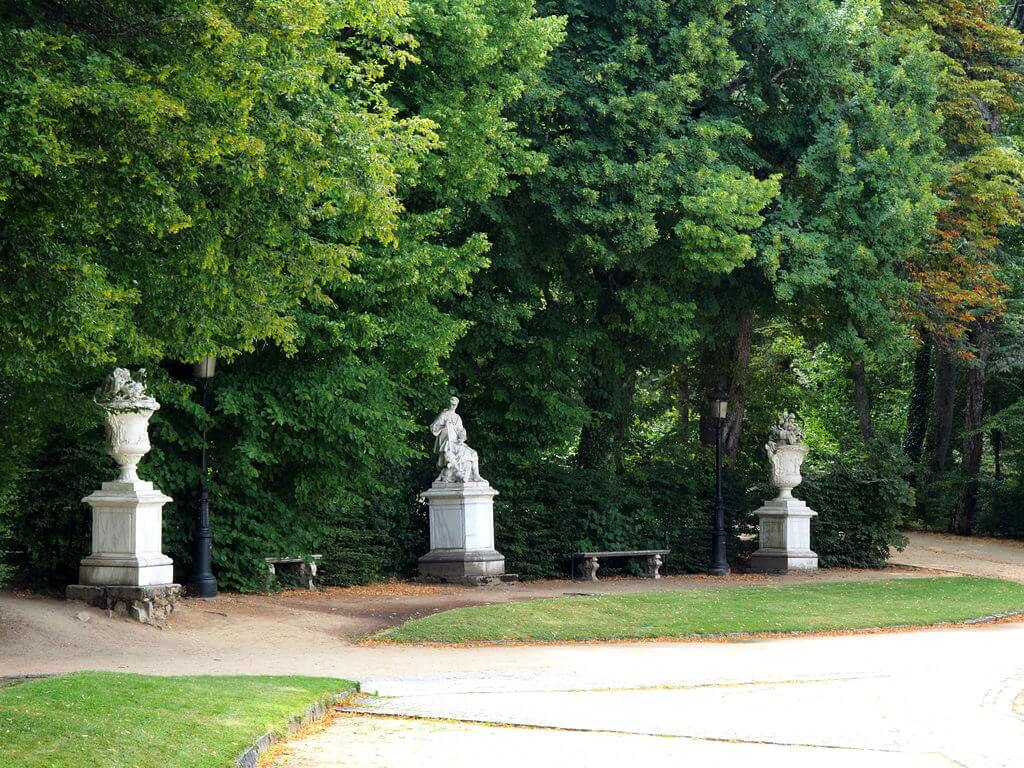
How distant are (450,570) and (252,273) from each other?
41.5 feet

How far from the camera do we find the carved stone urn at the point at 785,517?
29.1 meters

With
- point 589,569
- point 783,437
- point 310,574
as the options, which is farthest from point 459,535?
point 783,437

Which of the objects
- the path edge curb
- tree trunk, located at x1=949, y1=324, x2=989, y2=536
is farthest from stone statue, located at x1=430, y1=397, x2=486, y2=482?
tree trunk, located at x1=949, y1=324, x2=989, y2=536

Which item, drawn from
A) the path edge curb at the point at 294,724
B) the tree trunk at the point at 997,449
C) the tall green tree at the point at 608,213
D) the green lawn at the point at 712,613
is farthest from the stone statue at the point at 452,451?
the tree trunk at the point at 997,449

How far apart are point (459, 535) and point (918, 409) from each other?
2234 cm

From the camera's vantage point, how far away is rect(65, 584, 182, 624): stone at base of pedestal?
18.1 metres

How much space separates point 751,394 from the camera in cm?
3622

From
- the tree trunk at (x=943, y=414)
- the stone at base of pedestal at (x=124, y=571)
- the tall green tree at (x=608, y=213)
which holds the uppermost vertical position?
the tall green tree at (x=608, y=213)

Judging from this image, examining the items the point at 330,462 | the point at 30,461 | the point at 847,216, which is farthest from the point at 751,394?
the point at 30,461

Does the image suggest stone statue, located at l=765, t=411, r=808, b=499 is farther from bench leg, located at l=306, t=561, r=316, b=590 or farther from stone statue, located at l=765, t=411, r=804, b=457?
bench leg, located at l=306, t=561, r=316, b=590

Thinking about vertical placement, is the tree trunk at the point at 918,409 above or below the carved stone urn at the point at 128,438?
above

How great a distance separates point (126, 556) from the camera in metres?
18.6

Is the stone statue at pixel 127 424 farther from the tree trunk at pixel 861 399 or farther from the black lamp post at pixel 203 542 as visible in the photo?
the tree trunk at pixel 861 399

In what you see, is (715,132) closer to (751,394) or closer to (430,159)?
(430,159)
